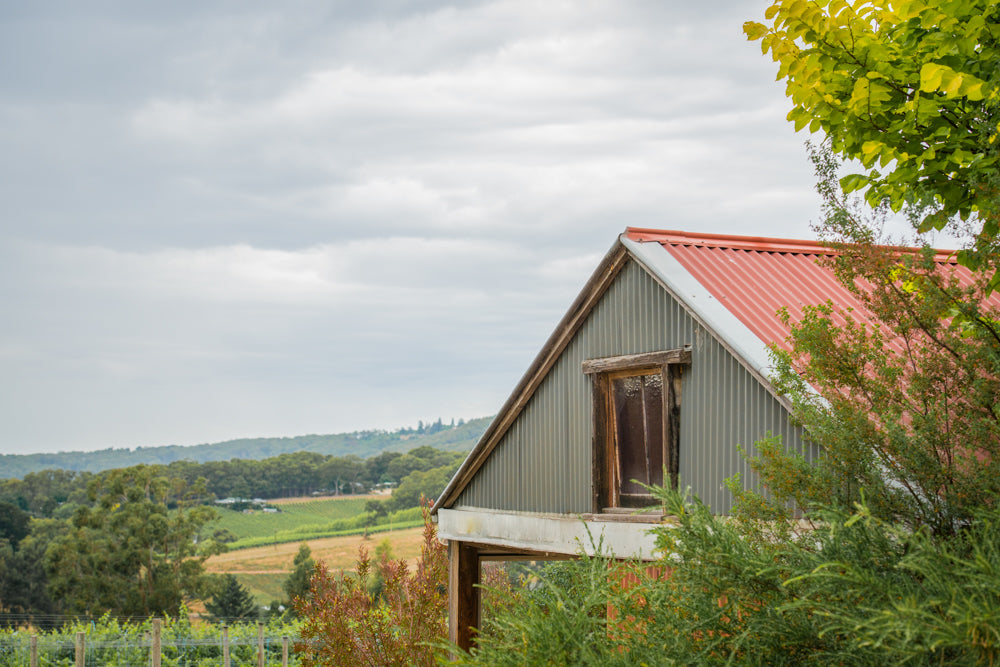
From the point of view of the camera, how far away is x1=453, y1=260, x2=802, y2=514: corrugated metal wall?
319 inches

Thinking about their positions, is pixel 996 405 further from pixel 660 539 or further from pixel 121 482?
pixel 121 482

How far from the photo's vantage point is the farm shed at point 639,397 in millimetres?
8250

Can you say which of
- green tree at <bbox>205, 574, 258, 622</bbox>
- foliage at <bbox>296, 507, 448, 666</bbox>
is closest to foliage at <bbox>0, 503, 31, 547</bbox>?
green tree at <bbox>205, 574, 258, 622</bbox>

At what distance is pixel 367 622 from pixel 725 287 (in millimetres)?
6510

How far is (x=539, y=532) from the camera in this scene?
1084 centimetres

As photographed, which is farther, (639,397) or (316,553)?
(316,553)

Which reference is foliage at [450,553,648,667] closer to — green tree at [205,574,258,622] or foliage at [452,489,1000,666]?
foliage at [452,489,1000,666]

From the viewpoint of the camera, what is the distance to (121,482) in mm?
53438

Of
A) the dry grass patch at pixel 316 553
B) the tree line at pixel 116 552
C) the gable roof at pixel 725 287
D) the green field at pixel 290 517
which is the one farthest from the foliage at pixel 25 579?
the gable roof at pixel 725 287

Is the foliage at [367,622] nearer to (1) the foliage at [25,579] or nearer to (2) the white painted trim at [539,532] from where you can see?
(2) the white painted trim at [539,532]

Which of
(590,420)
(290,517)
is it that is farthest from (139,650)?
(290,517)

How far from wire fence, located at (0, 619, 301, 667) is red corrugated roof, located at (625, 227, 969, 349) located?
637 inches

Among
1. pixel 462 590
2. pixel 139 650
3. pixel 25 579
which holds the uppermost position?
pixel 462 590

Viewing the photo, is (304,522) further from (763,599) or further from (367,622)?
(763,599)
